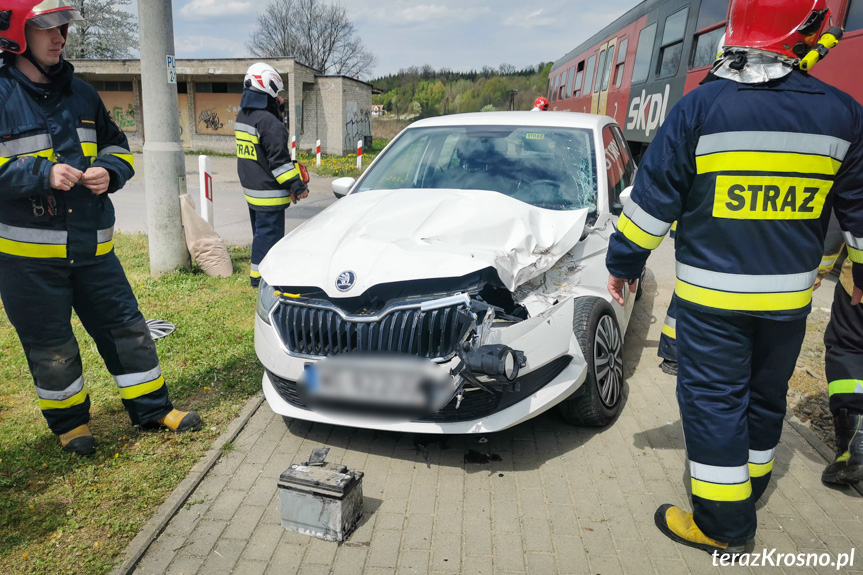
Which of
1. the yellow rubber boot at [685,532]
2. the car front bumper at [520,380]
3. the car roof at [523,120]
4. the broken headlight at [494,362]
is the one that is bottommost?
the yellow rubber boot at [685,532]

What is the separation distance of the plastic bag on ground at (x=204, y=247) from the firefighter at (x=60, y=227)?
322 cm

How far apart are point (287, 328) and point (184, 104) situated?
1073 inches

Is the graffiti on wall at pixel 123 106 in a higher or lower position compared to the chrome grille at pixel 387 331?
higher

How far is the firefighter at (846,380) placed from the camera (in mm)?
3074

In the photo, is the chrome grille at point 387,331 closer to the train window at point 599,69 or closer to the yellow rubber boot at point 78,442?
the yellow rubber boot at point 78,442

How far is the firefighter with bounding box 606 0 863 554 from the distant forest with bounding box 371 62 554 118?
143 feet

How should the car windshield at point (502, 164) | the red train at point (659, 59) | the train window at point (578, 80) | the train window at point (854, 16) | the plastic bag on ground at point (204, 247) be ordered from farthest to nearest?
the train window at point (578, 80), the red train at point (659, 59), the plastic bag on ground at point (204, 247), the train window at point (854, 16), the car windshield at point (502, 164)

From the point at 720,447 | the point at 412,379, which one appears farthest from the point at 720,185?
the point at 412,379

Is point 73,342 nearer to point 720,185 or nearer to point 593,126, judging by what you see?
point 720,185

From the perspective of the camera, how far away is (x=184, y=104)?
27078 millimetres

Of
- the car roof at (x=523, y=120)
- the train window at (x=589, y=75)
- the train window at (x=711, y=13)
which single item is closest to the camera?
the car roof at (x=523, y=120)

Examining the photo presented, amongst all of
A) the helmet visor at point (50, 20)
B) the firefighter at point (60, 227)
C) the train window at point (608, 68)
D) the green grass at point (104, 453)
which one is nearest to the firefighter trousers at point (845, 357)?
the green grass at point (104, 453)

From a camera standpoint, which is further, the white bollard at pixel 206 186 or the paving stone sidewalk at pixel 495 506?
the white bollard at pixel 206 186

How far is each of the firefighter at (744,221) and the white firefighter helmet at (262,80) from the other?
4330 millimetres
